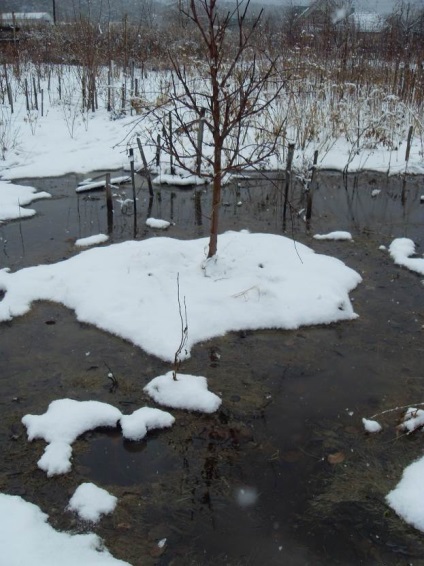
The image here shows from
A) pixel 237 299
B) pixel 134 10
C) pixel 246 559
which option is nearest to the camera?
pixel 246 559

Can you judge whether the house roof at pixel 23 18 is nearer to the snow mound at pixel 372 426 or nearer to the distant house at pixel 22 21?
the distant house at pixel 22 21

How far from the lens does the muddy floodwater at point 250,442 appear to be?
2.65 meters

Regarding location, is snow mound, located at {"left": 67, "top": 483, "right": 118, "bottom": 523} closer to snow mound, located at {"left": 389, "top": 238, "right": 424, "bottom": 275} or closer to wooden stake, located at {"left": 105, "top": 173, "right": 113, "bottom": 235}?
snow mound, located at {"left": 389, "top": 238, "right": 424, "bottom": 275}

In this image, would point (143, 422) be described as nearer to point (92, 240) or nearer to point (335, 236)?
point (92, 240)

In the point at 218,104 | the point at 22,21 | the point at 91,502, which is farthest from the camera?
the point at 22,21

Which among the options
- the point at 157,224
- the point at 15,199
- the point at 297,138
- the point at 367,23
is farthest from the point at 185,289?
the point at 367,23

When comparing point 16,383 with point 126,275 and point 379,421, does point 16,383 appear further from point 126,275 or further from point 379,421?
point 379,421

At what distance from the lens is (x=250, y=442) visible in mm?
3275

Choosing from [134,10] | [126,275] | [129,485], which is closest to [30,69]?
[126,275]

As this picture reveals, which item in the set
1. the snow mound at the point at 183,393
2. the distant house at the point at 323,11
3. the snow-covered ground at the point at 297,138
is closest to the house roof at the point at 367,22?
the distant house at the point at 323,11

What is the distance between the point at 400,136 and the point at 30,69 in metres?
10.4

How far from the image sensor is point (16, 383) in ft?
12.3

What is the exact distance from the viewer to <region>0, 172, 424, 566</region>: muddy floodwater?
2.65m


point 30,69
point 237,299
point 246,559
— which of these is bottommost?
point 246,559
